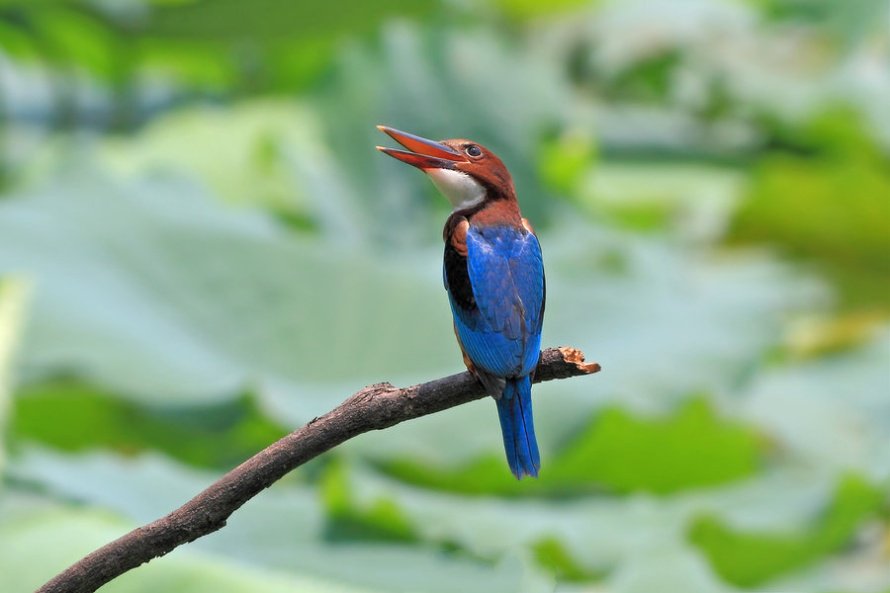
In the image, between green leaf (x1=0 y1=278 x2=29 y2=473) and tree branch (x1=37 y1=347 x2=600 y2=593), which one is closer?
tree branch (x1=37 y1=347 x2=600 y2=593)

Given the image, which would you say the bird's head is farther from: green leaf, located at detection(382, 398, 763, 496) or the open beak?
green leaf, located at detection(382, 398, 763, 496)

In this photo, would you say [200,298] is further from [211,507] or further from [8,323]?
[211,507]

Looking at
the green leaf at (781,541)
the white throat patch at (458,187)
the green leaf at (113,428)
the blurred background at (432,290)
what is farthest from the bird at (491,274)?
the green leaf at (113,428)

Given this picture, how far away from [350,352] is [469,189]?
1.37m

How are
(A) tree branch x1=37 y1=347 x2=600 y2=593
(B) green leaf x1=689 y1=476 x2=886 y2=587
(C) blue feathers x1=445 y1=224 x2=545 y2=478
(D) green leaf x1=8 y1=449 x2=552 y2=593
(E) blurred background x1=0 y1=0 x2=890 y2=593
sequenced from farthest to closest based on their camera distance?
1. (B) green leaf x1=689 y1=476 x2=886 y2=587
2. (E) blurred background x1=0 y1=0 x2=890 y2=593
3. (D) green leaf x1=8 y1=449 x2=552 y2=593
4. (C) blue feathers x1=445 y1=224 x2=545 y2=478
5. (A) tree branch x1=37 y1=347 x2=600 y2=593

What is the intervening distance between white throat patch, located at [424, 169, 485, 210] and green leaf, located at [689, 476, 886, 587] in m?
1.13

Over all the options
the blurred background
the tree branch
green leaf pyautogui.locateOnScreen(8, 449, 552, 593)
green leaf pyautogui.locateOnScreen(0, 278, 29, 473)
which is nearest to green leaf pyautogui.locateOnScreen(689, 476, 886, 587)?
the blurred background

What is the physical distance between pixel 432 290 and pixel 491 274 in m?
1.52

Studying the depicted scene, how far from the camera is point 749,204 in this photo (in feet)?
11.5

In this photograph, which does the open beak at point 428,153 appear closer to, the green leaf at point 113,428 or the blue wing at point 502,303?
the blue wing at point 502,303

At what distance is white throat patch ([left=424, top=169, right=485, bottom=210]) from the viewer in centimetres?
64

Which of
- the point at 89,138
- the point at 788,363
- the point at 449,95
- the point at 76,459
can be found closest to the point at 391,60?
the point at 449,95

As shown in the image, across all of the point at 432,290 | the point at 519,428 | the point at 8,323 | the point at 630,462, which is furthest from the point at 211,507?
the point at 432,290

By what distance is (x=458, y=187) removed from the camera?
659 millimetres
